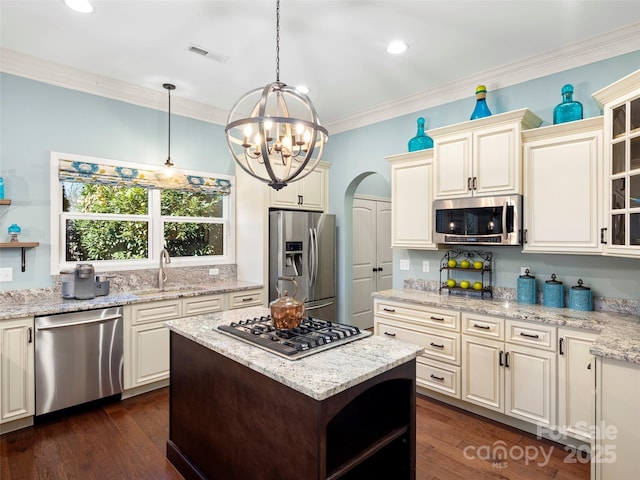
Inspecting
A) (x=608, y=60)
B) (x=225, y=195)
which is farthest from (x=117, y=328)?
(x=608, y=60)

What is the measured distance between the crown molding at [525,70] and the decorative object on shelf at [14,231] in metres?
3.62

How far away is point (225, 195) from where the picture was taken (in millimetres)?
4406

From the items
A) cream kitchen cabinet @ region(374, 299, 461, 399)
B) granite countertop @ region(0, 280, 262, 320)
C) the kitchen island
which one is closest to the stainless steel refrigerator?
granite countertop @ region(0, 280, 262, 320)

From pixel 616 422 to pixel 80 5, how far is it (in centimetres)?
389

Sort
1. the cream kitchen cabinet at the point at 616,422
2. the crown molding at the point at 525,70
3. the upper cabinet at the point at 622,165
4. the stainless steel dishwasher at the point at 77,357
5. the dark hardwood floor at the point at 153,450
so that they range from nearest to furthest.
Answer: the cream kitchen cabinet at the point at 616,422, the upper cabinet at the point at 622,165, the dark hardwood floor at the point at 153,450, the crown molding at the point at 525,70, the stainless steel dishwasher at the point at 77,357

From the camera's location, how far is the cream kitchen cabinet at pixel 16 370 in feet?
8.39

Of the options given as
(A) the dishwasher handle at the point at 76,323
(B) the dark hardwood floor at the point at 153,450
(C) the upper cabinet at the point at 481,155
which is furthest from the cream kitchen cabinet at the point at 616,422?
(A) the dishwasher handle at the point at 76,323

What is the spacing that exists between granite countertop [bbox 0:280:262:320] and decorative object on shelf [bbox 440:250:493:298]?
216cm

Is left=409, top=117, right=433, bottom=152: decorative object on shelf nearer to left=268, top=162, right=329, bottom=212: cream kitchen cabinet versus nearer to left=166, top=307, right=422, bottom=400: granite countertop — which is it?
left=268, top=162, right=329, bottom=212: cream kitchen cabinet

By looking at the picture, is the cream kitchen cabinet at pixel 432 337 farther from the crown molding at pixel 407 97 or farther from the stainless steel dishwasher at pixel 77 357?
the stainless steel dishwasher at pixel 77 357

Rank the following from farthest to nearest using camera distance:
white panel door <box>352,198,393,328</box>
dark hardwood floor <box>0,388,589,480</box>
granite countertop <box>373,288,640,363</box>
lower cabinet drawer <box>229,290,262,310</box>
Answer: white panel door <box>352,198,393,328</box> → lower cabinet drawer <box>229,290,262,310</box> → dark hardwood floor <box>0,388,589,480</box> → granite countertop <box>373,288,640,363</box>

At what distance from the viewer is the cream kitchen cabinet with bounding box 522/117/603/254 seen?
2504 millimetres

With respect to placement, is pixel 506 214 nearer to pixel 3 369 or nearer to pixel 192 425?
pixel 192 425

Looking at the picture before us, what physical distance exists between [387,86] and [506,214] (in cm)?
175
